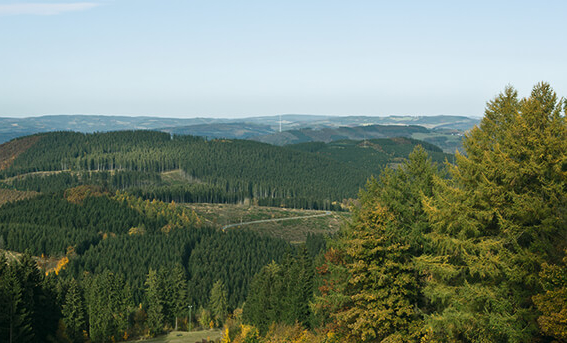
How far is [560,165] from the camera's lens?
30.0m

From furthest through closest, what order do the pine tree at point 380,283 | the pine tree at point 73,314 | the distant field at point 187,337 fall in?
the distant field at point 187,337
the pine tree at point 73,314
the pine tree at point 380,283

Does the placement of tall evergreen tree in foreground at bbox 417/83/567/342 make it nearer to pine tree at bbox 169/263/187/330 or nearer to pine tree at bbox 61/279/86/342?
pine tree at bbox 61/279/86/342

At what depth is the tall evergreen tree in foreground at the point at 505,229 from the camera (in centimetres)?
3000

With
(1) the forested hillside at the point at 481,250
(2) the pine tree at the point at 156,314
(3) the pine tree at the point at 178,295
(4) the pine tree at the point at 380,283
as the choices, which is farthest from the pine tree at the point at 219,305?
(4) the pine tree at the point at 380,283

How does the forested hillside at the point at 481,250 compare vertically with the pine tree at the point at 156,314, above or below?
above

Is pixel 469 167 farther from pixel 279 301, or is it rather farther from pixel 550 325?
pixel 279 301

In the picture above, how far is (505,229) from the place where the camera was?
103ft

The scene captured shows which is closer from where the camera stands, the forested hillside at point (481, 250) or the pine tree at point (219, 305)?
the forested hillside at point (481, 250)

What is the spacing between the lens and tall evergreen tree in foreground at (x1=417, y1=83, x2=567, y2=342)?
98.4 feet

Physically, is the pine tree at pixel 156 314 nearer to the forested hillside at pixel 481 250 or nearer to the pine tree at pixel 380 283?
the forested hillside at pixel 481 250

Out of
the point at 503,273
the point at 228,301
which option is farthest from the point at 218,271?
the point at 503,273

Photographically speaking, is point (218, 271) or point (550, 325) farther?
point (218, 271)

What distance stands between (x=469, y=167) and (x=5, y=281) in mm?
62656

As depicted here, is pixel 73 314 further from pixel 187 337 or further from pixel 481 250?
pixel 481 250
